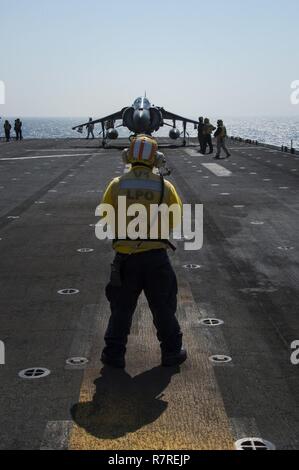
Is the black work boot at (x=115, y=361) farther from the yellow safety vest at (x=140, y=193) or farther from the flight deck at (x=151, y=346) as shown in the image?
the yellow safety vest at (x=140, y=193)

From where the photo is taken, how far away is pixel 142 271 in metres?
5.97

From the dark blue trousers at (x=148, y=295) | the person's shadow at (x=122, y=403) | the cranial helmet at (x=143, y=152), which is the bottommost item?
the person's shadow at (x=122, y=403)

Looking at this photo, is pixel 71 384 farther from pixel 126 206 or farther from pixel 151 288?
pixel 126 206

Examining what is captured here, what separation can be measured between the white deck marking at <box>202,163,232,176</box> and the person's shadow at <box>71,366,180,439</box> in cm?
1997

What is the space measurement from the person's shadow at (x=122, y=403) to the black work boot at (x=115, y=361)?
0.05 m

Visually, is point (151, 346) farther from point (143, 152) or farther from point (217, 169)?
point (217, 169)

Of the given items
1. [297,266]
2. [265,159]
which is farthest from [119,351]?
[265,159]

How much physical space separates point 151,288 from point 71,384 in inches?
50.3

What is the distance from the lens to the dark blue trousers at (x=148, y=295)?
19.5 ft

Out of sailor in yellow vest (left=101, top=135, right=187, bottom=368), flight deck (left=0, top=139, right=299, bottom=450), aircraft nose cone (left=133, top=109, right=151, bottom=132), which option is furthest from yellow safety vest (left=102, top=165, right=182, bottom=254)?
aircraft nose cone (left=133, top=109, right=151, bottom=132)

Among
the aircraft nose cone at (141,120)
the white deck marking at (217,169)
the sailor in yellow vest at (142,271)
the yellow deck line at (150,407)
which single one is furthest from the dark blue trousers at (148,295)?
the aircraft nose cone at (141,120)

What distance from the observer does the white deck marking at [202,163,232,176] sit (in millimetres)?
25344

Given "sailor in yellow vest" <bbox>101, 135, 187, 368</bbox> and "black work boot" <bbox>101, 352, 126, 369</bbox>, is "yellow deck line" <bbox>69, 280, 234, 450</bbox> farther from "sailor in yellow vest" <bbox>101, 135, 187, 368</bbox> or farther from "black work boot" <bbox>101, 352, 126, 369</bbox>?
"sailor in yellow vest" <bbox>101, 135, 187, 368</bbox>

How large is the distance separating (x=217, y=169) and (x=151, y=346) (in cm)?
2139
